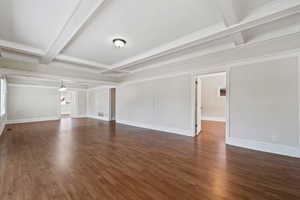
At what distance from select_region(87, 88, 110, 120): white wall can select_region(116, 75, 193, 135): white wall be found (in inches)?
73.4

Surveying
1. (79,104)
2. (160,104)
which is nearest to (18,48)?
(160,104)

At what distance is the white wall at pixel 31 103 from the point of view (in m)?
7.60

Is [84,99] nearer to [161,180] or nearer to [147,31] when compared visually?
[147,31]

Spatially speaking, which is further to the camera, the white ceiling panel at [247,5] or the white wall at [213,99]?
the white wall at [213,99]

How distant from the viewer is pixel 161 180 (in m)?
2.10

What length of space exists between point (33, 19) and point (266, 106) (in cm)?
525

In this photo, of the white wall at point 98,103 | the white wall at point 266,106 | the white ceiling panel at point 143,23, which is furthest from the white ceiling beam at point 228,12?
the white wall at point 98,103

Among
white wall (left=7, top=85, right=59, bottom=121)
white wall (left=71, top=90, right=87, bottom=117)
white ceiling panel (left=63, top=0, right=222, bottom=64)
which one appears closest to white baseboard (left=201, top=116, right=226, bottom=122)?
white ceiling panel (left=63, top=0, right=222, bottom=64)

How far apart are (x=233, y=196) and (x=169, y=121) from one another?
363 centimetres

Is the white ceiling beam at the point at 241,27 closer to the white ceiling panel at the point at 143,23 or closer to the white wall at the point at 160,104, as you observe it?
the white ceiling panel at the point at 143,23

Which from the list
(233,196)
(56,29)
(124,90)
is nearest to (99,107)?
(124,90)

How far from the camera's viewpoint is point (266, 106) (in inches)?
130

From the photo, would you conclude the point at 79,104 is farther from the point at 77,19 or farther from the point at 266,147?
the point at 266,147

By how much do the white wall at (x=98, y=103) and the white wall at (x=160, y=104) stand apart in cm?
186
